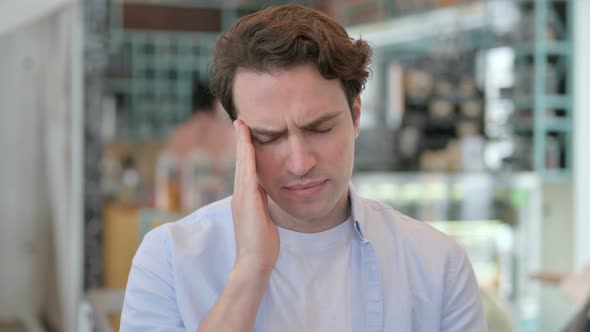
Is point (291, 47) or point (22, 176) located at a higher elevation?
point (291, 47)

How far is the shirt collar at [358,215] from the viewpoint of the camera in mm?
1281

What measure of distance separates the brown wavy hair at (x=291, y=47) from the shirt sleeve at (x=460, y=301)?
0.33 m

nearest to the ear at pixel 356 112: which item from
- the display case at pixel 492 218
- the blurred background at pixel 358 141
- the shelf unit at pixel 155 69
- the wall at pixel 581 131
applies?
the blurred background at pixel 358 141

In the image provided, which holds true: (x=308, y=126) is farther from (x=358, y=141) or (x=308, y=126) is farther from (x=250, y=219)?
(x=358, y=141)

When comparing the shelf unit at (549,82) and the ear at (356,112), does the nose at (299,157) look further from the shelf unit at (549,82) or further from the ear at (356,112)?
the shelf unit at (549,82)

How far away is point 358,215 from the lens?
4.25 feet

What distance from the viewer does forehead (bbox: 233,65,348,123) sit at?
1180 mm

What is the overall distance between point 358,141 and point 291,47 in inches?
182

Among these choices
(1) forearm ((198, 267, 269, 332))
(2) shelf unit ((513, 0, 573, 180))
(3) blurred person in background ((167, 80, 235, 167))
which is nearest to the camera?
(1) forearm ((198, 267, 269, 332))

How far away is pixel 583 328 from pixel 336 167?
1399 mm

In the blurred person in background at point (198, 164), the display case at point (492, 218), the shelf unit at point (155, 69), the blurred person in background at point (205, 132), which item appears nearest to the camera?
the blurred person in background at point (198, 164)

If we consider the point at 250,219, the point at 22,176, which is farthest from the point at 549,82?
the point at 250,219

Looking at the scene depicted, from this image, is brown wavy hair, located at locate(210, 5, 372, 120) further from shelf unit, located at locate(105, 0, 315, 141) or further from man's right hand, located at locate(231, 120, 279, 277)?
shelf unit, located at locate(105, 0, 315, 141)

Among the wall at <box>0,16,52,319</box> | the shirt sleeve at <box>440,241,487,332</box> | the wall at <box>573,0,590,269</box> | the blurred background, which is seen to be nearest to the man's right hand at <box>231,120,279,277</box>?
the shirt sleeve at <box>440,241,487,332</box>
